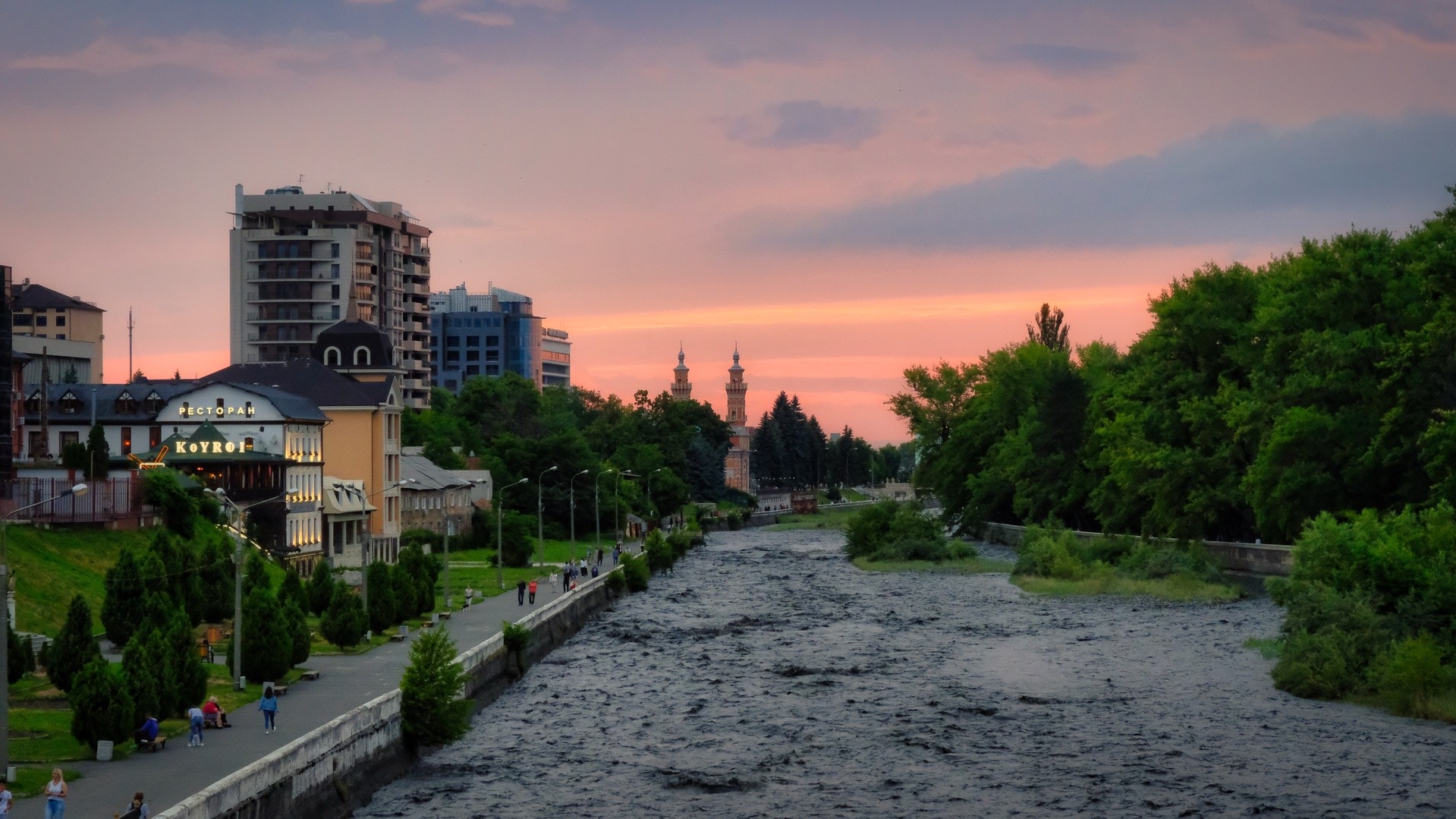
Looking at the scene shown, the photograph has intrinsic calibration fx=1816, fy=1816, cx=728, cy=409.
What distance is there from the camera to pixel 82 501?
78.5m

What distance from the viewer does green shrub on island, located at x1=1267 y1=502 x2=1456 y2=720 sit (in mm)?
53812

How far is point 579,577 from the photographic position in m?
108

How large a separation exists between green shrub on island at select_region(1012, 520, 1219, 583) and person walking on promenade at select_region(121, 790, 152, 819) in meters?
71.0

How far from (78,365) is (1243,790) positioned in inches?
5180

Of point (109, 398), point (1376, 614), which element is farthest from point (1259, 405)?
point (109, 398)

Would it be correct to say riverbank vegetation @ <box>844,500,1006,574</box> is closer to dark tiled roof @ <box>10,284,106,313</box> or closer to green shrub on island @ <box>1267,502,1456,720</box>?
green shrub on island @ <box>1267,502,1456,720</box>

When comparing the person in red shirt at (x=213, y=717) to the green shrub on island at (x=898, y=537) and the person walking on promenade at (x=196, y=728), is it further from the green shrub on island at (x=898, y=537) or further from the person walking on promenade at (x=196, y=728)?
the green shrub on island at (x=898, y=537)

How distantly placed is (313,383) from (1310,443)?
222 ft

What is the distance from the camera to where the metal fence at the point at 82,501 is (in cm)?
7706

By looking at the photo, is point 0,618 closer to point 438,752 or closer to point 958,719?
point 438,752

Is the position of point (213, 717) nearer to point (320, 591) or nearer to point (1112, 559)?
point (320, 591)

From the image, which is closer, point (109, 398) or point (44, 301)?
point (109, 398)

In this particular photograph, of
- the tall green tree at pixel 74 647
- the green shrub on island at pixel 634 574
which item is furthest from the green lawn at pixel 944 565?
the tall green tree at pixel 74 647

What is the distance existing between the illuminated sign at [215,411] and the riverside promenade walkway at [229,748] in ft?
147
